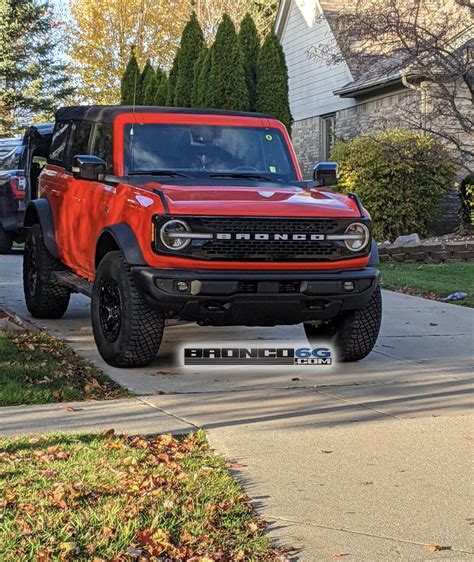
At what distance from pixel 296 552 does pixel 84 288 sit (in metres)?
4.82

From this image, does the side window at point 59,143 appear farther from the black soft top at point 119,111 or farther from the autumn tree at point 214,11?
the autumn tree at point 214,11

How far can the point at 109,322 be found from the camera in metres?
7.57

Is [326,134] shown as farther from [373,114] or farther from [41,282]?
[41,282]

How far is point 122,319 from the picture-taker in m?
7.25

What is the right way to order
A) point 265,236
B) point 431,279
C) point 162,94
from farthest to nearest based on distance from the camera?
point 162,94 < point 431,279 < point 265,236

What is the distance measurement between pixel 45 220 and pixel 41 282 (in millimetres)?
604

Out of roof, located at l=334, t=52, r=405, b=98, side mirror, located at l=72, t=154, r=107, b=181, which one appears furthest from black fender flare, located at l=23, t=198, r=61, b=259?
roof, located at l=334, t=52, r=405, b=98

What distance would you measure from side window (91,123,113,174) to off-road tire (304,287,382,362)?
232cm

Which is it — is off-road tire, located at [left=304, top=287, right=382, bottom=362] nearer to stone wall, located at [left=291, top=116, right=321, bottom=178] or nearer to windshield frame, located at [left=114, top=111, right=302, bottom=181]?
windshield frame, located at [left=114, top=111, right=302, bottom=181]

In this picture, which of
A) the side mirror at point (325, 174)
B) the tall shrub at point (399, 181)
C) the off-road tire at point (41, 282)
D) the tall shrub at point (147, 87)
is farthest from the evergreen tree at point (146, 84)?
the side mirror at point (325, 174)

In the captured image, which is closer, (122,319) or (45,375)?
(45,375)

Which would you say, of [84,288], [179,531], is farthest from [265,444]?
[84,288]

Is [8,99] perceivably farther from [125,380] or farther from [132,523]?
[132,523]

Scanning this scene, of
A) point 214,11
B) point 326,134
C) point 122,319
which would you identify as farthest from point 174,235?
point 214,11
